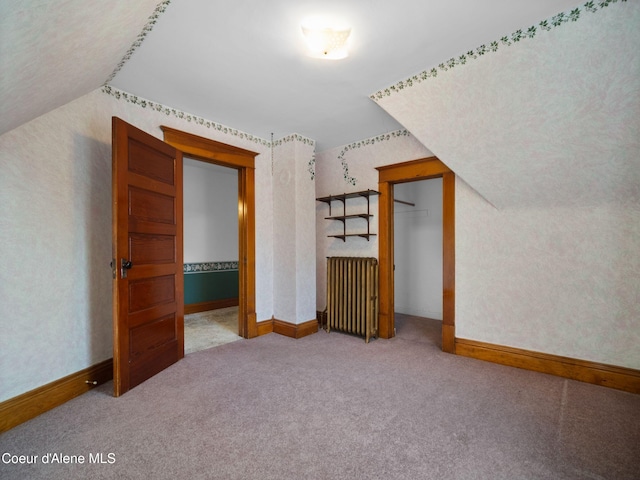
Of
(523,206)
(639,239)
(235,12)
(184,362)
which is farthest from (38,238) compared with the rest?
(639,239)

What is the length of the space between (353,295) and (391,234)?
87 cm

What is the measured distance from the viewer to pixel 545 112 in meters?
2.06

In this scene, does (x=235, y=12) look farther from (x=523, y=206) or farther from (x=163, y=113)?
(x=523, y=206)

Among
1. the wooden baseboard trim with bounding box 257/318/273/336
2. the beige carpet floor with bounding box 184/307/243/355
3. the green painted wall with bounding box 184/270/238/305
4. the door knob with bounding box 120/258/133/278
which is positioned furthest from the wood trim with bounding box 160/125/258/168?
the green painted wall with bounding box 184/270/238/305

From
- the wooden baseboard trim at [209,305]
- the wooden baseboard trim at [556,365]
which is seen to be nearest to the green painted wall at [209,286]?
the wooden baseboard trim at [209,305]

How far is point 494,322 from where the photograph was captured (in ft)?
9.29

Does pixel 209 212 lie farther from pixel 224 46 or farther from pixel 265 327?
pixel 224 46

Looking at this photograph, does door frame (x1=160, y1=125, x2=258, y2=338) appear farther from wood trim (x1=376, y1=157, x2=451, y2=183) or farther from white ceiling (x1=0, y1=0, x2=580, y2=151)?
wood trim (x1=376, y1=157, x2=451, y2=183)

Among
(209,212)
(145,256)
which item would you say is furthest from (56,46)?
(209,212)

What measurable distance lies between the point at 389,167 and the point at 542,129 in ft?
5.29

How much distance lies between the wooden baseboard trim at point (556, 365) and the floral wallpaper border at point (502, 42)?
2.42 meters

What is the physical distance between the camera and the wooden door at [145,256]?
7.16ft

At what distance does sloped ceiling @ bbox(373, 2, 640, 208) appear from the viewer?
1.76 metres

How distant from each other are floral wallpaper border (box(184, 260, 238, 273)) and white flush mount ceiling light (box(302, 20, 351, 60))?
4.11m
